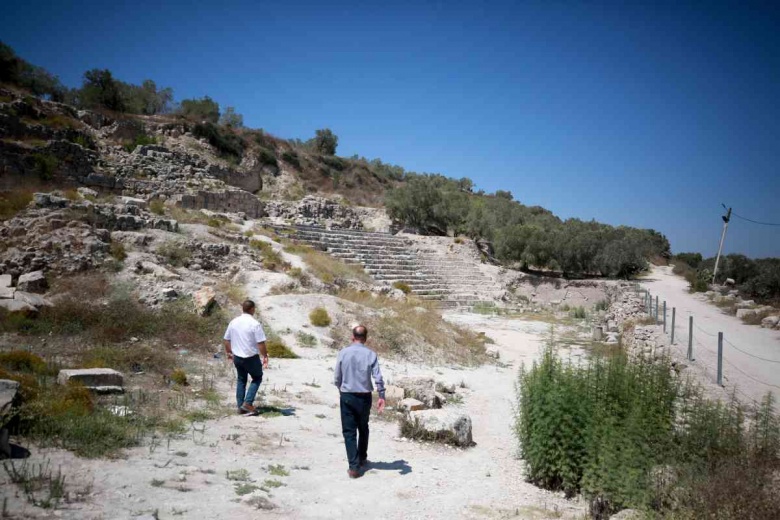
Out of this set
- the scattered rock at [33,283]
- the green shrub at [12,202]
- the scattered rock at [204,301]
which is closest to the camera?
the scattered rock at [33,283]

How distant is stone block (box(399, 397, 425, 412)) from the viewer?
7672 millimetres

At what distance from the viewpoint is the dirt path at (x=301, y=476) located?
4.03m

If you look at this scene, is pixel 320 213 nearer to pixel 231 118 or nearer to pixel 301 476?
pixel 231 118

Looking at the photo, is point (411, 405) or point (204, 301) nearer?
point (411, 405)

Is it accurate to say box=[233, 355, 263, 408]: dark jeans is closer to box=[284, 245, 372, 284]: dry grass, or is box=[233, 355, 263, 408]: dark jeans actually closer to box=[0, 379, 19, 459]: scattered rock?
box=[0, 379, 19, 459]: scattered rock

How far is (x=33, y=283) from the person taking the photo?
1055cm

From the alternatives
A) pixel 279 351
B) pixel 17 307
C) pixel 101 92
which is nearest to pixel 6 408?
pixel 17 307

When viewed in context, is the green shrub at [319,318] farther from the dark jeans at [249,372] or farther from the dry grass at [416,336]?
the dark jeans at [249,372]

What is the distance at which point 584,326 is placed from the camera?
19.9m

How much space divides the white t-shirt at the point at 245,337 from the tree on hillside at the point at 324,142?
5149cm

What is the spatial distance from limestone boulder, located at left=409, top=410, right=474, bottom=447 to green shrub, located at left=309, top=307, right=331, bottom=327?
6.23m

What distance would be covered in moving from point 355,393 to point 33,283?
31.1 feet

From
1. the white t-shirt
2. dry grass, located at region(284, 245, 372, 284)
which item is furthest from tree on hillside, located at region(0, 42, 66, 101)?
the white t-shirt

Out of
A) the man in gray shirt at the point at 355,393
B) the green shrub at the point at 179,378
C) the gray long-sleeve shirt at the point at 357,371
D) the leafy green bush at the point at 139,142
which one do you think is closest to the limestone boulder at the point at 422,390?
the man in gray shirt at the point at 355,393
